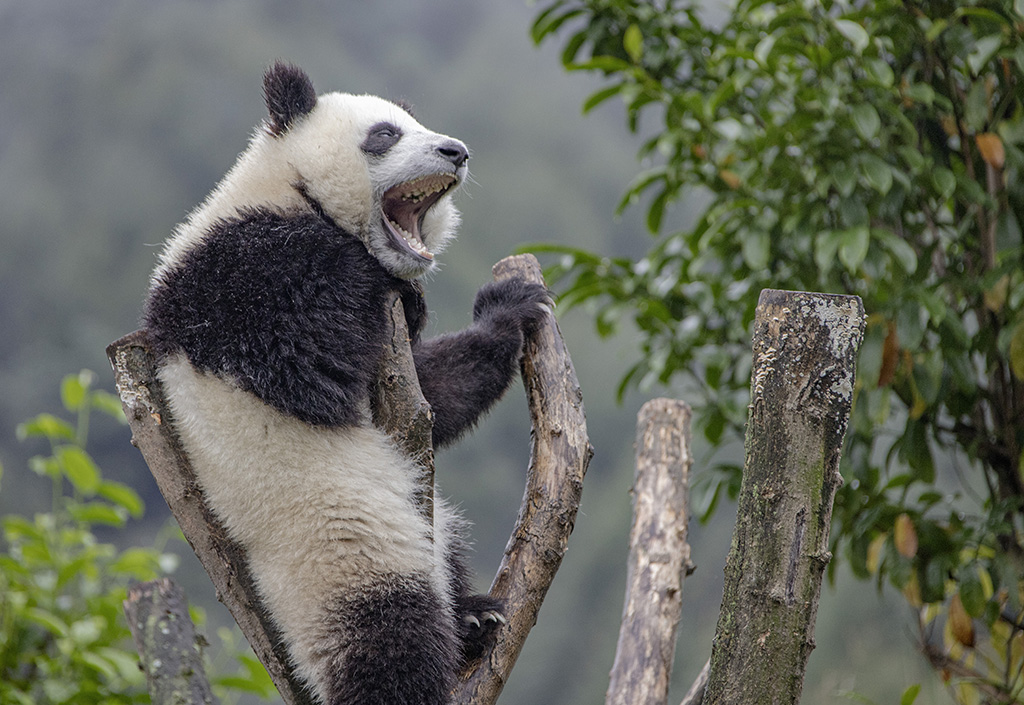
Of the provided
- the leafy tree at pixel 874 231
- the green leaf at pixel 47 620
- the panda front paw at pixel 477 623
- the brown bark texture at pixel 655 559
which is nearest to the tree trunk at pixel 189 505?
the panda front paw at pixel 477 623

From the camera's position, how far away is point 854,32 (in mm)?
1820

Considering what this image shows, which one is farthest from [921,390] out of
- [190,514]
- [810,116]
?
[190,514]

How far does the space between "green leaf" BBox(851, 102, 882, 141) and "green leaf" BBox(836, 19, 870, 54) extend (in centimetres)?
12

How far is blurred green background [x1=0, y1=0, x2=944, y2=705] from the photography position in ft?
10.6

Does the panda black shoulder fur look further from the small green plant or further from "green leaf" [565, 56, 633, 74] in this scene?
the small green plant

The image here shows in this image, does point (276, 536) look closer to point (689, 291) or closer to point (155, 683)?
point (155, 683)

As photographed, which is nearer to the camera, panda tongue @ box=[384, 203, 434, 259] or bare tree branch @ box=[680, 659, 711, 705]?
bare tree branch @ box=[680, 659, 711, 705]

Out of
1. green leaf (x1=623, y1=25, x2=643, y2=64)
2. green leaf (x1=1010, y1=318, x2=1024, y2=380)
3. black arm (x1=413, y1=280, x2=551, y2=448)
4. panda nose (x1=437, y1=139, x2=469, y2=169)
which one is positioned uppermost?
Result: green leaf (x1=623, y1=25, x2=643, y2=64)

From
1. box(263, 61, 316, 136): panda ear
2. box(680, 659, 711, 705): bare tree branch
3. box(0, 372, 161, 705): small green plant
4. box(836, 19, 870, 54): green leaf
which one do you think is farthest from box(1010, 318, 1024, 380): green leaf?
box(0, 372, 161, 705): small green plant

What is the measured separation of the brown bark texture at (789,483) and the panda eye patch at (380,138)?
85 cm

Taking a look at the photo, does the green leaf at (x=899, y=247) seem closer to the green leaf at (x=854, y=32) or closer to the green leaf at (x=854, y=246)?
the green leaf at (x=854, y=246)

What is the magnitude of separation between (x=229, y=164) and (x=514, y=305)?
2.18 m

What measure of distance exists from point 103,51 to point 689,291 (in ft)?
8.39

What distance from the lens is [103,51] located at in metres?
3.48
